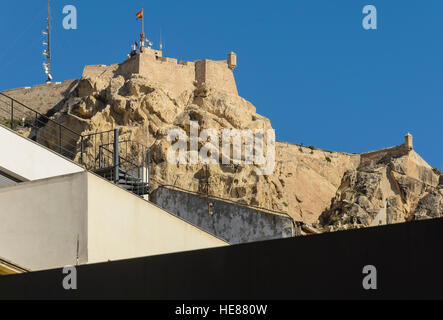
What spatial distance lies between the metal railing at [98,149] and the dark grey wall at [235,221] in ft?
5.72

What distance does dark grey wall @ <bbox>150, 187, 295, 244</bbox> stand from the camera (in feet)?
72.7

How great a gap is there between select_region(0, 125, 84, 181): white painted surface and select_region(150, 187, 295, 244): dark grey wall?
19.2ft

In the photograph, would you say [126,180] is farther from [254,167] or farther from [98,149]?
[254,167]

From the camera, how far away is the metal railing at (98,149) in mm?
19234

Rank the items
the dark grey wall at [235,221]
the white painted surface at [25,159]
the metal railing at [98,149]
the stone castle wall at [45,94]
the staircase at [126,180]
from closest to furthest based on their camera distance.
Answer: the white painted surface at [25,159] < the staircase at [126,180] < the metal railing at [98,149] < the dark grey wall at [235,221] < the stone castle wall at [45,94]

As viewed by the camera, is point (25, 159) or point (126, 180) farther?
point (126, 180)

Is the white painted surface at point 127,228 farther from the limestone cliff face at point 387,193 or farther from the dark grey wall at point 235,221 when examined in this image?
the limestone cliff face at point 387,193

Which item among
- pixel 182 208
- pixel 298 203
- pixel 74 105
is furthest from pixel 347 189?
pixel 182 208

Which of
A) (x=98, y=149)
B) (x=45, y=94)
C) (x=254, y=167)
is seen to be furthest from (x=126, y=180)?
(x=45, y=94)

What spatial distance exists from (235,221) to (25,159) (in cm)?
710

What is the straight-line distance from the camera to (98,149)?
45.0m

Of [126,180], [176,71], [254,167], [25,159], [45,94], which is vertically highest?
[45,94]

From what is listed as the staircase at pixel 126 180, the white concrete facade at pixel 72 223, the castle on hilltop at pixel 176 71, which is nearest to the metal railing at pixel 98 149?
the staircase at pixel 126 180

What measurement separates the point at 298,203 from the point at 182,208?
34.3m
